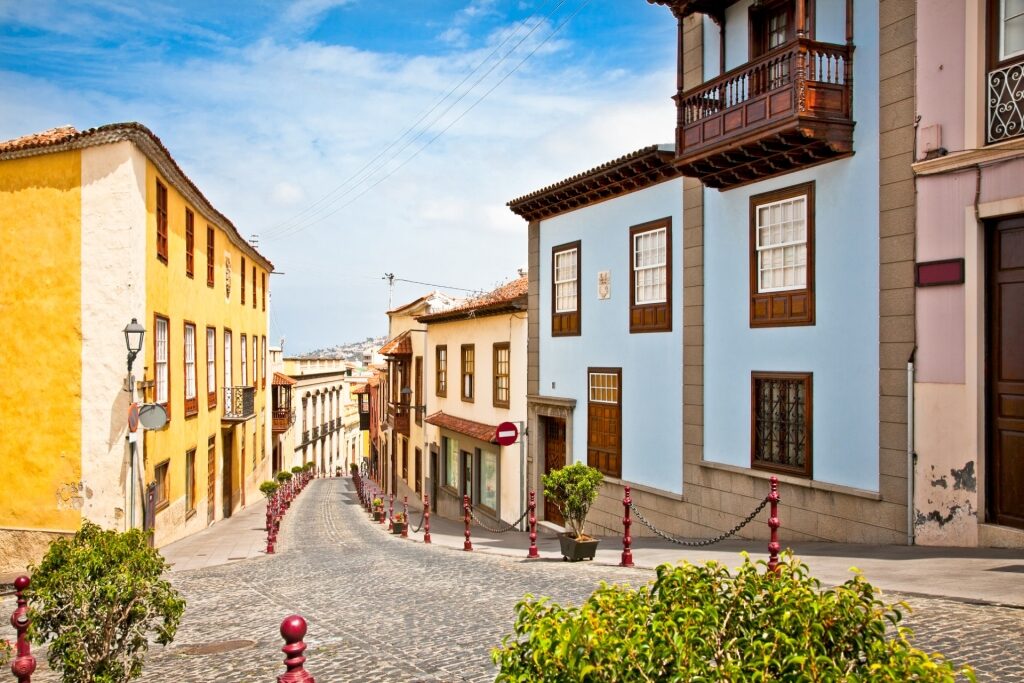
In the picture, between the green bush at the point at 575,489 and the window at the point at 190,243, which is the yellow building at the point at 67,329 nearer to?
the window at the point at 190,243

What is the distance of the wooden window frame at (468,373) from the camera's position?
2669 cm

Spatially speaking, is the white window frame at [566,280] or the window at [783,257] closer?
the window at [783,257]

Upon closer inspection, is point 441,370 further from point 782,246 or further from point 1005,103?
point 1005,103

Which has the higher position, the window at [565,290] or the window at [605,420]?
the window at [565,290]

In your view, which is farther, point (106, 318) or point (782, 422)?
point (106, 318)

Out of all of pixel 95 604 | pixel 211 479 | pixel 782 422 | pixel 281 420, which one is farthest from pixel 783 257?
pixel 281 420

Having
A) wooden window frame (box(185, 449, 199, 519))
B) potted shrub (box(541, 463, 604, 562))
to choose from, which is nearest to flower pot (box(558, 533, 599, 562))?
potted shrub (box(541, 463, 604, 562))

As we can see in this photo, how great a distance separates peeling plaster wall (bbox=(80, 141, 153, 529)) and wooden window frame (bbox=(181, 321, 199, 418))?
5.00 metres

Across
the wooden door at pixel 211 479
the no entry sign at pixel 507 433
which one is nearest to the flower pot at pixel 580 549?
the no entry sign at pixel 507 433

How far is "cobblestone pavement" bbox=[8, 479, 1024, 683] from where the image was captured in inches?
276

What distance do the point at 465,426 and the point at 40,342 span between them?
13.6 metres

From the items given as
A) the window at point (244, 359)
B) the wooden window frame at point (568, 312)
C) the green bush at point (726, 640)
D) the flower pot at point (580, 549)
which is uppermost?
the wooden window frame at point (568, 312)

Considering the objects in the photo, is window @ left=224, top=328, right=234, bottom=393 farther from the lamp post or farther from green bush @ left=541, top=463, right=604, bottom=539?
green bush @ left=541, top=463, right=604, bottom=539

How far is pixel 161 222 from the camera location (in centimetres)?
1805
